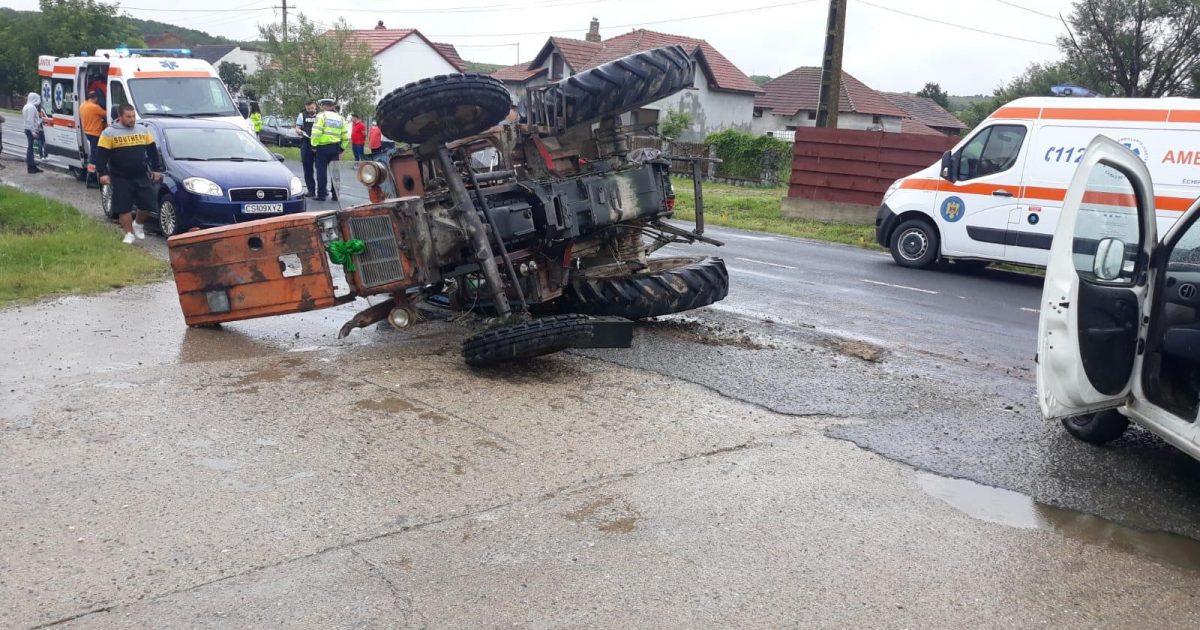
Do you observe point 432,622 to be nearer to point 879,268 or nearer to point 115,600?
point 115,600

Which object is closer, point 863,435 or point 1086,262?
point 1086,262

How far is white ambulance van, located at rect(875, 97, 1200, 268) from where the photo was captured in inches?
475

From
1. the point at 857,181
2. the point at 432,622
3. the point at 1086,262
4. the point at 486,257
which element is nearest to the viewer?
the point at 432,622

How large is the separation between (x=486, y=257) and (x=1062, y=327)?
3.51 metres

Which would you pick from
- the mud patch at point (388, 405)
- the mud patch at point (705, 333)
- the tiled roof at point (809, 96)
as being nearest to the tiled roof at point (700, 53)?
the tiled roof at point (809, 96)

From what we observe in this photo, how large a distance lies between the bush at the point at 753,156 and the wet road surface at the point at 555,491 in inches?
909

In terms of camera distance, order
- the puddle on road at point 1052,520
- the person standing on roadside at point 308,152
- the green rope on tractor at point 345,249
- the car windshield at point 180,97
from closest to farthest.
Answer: the puddle on road at point 1052,520, the green rope on tractor at point 345,249, the car windshield at point 180,97, the person standing on roadside at point 308,152

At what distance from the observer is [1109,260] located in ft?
17.2

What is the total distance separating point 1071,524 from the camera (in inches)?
190

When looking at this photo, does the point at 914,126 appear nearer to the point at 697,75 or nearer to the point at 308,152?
the point at 697,75

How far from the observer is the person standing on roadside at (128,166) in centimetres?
1256

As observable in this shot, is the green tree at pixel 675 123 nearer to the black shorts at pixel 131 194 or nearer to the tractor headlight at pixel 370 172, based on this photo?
the black shorts at pixel 131 194

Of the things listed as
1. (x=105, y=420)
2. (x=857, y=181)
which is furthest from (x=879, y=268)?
(x=105, y=420)

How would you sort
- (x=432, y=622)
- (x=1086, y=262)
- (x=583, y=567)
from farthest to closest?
(x=1086, y=262) < (x=583, y=567) < (x=432, y=622)
